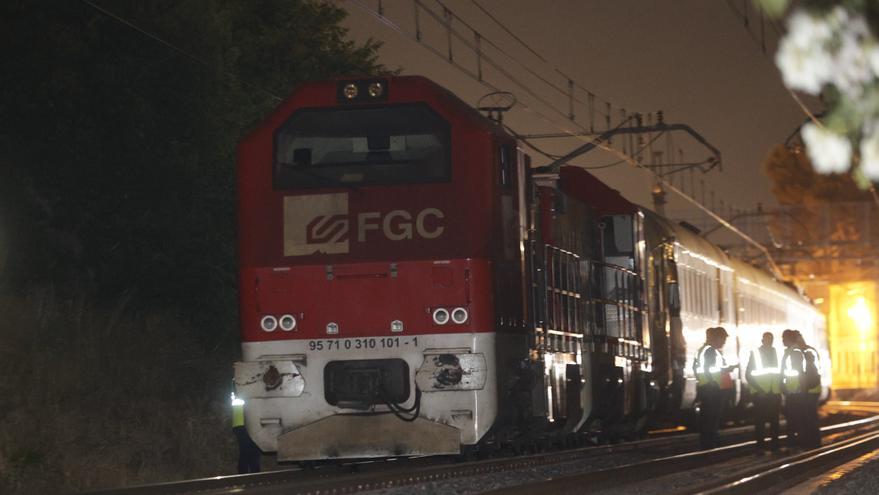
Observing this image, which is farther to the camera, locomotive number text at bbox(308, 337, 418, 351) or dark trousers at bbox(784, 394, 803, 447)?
dark trousers at bbox(784, 394, 803, 447)

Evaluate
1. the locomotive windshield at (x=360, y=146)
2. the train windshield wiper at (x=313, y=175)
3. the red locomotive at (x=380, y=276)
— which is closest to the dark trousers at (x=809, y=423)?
the red locomotive at (x=380, y=276)

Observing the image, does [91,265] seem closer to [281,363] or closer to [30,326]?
[30,326]

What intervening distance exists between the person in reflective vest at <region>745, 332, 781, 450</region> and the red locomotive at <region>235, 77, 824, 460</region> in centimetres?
627

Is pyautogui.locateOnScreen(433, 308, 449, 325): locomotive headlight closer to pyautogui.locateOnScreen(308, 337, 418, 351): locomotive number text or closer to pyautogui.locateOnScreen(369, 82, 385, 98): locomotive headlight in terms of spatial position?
pyautogui.locateOnScreen(308, 337, 418, 351): locomotive number text

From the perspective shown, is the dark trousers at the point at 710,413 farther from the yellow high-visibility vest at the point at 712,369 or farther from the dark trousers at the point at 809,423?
the dark trousers at the point at 809,423

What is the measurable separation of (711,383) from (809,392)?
52.5 inches

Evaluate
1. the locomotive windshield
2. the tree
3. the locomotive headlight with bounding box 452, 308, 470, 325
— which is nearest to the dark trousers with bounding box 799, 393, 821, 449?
the locomotive headlight with bounding box 452, 308, 470, 325

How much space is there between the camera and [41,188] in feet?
75.9

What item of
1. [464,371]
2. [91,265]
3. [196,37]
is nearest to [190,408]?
[91,265]

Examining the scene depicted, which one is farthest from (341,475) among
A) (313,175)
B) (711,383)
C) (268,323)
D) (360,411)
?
(711,383)

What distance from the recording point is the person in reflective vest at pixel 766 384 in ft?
66.6

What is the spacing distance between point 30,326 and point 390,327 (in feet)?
18.6

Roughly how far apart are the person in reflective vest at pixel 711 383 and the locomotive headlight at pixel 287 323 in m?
7.69

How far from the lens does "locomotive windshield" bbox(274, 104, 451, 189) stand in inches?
558
